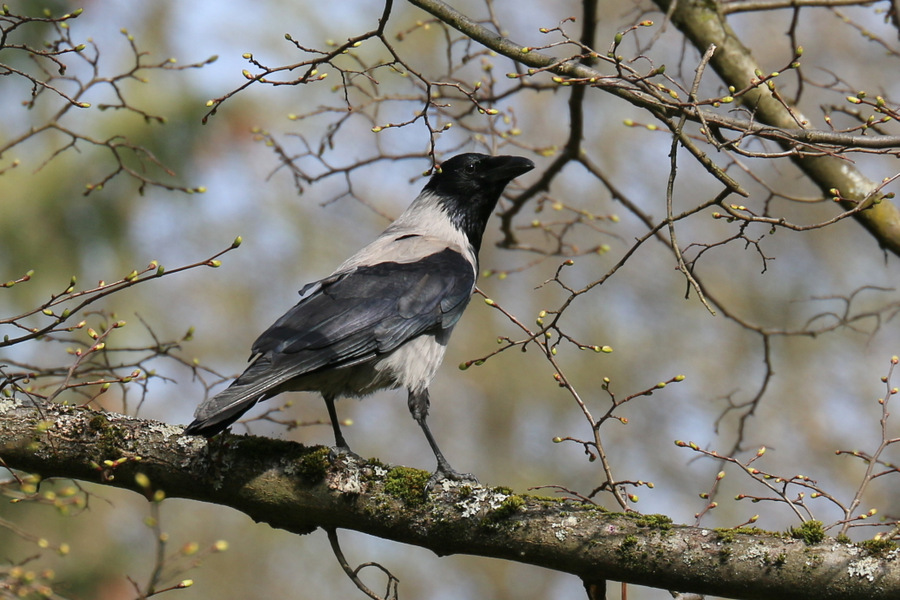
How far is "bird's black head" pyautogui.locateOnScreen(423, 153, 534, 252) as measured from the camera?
5965 mm

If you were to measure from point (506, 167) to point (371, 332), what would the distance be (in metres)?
1.83

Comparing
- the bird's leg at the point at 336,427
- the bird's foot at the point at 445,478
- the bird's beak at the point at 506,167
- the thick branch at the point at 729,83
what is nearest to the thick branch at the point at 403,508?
the bird's foot at the point at 445,478

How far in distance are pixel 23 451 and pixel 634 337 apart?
38.2 feet

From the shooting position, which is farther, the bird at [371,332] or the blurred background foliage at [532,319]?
the blurred background foliage at [532,319]

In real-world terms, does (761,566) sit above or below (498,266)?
below

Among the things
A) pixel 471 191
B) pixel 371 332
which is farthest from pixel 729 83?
pixel 371 332

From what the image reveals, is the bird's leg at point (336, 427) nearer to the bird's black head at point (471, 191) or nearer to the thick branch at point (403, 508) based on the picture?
the thick branch at point (403, 508)

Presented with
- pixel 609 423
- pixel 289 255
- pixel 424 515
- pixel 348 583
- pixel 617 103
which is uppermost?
pixel 617 103

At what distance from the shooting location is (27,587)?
2.18m

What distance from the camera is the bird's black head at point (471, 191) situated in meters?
5.96

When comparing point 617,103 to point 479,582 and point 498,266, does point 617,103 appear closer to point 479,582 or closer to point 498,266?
point 498,266

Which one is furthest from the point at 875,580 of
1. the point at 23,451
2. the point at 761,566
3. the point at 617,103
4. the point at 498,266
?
the point at 617,103

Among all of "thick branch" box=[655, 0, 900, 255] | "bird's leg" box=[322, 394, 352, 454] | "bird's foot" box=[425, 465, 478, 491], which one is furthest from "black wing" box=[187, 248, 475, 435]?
"thick branch" box=[655, 0, 900, 255]

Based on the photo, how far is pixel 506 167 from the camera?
5785 mm
